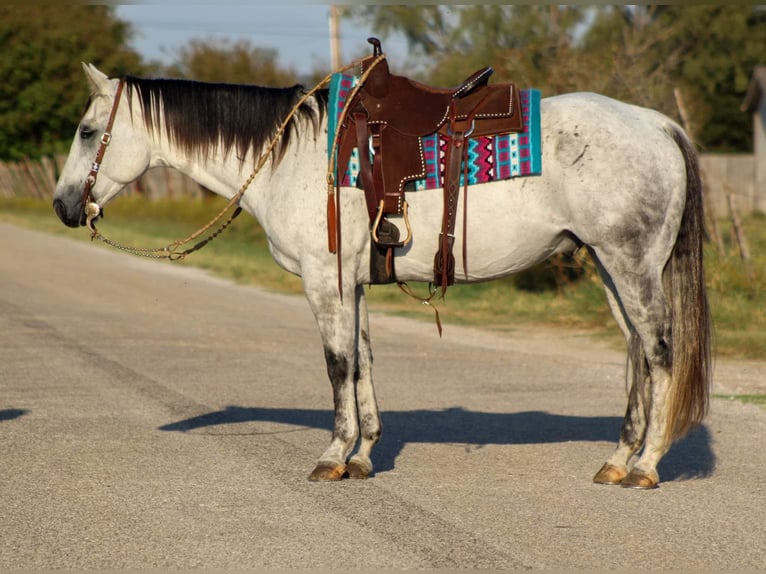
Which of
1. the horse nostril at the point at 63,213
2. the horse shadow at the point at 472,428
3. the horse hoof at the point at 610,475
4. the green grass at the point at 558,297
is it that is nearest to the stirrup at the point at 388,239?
the horse shadow at the point at 472,428

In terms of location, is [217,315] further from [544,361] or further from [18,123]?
[18,123]

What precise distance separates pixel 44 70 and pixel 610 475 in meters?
48.0

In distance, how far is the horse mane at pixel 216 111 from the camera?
257 inches

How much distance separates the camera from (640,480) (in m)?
5.97

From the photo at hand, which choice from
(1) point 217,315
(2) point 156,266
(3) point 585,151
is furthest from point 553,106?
(2) point 156,266

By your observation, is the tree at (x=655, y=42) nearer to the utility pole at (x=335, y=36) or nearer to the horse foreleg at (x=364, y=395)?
the utility pole at (x=335, y=36)

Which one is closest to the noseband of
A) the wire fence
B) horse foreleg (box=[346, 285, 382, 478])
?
horse foreleg (box=[346, 285, 382, 478])

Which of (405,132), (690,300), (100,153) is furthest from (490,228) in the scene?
(100,153)

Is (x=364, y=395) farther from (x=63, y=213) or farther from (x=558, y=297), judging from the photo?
(x=558, y=297)

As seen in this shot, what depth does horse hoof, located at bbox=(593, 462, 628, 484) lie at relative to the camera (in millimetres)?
6086

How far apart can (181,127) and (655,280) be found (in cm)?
280

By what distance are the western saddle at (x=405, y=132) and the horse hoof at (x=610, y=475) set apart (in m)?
1.30

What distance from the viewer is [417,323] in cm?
1422

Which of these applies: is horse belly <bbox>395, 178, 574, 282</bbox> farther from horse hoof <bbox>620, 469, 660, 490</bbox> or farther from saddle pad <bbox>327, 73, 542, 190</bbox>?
horse hoof <bbox>620, 469, 660, 490</bbox>
